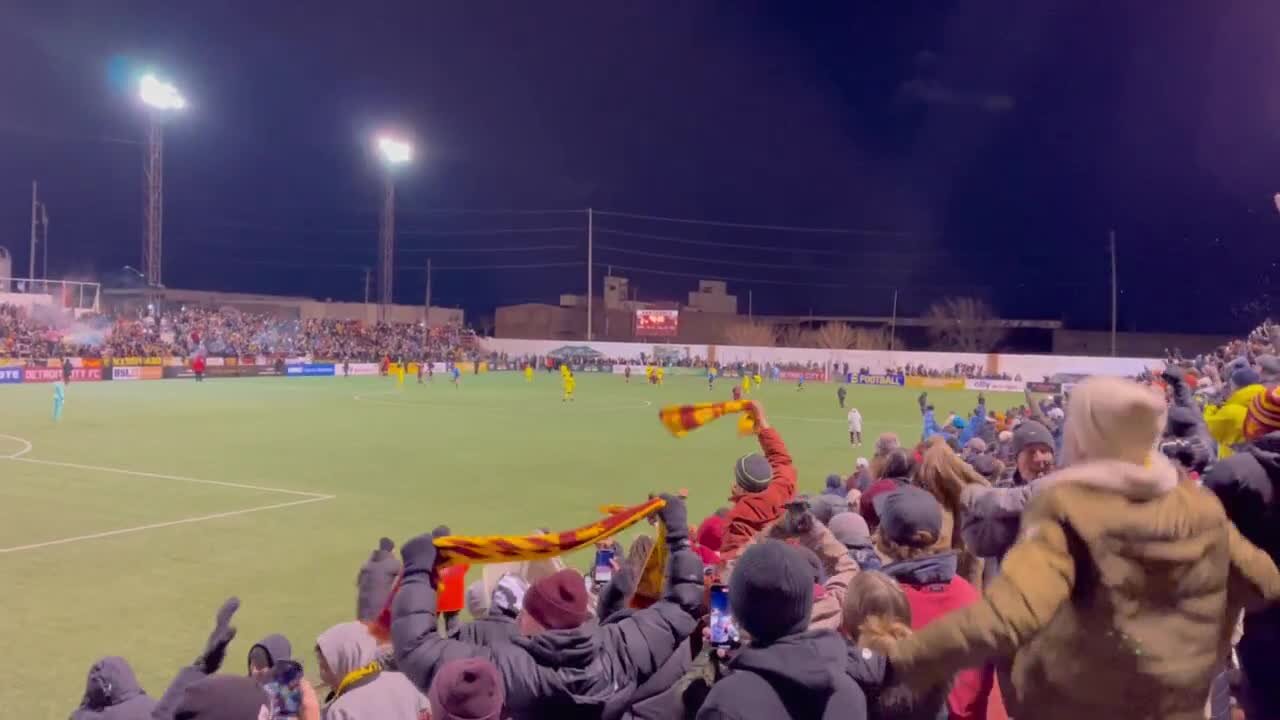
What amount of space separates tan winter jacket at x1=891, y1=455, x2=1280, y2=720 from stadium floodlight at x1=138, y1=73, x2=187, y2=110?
198 feet

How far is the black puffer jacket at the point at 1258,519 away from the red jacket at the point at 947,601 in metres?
0.91

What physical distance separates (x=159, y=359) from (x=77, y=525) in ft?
152

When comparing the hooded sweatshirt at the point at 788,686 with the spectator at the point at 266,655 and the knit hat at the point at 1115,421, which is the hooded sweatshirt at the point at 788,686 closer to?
the knit hat at the point at 1115,421

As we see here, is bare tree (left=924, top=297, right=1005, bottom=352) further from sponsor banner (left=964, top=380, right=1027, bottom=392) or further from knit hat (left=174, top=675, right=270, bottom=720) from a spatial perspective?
knit hat (left=174, top=675, right=270, bottom=720)

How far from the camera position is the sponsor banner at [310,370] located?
6078cm

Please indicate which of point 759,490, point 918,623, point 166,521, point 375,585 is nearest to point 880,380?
point 166,521

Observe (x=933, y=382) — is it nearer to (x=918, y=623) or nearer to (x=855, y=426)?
(x=855, y=426)

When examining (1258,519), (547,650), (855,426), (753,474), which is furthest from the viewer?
(855,426)

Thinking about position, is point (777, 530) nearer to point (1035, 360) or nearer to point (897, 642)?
point (897, 642)

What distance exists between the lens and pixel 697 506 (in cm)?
1619

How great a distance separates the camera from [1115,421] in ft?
9.22

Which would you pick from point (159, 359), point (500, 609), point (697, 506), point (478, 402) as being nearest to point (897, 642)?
point (500, 609)

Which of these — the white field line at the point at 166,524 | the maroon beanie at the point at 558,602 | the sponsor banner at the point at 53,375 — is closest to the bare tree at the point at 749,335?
the sponsor banner at the point at 53,375

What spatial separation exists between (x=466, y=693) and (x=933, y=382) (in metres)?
66.6
